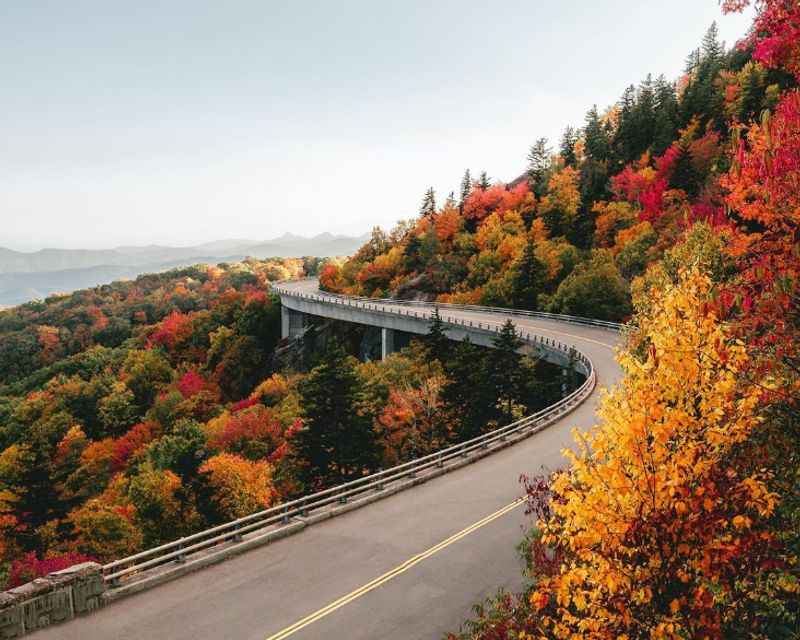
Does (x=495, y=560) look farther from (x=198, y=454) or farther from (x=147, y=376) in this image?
(x=147, y=376)

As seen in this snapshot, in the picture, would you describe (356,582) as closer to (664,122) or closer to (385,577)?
(385,577)

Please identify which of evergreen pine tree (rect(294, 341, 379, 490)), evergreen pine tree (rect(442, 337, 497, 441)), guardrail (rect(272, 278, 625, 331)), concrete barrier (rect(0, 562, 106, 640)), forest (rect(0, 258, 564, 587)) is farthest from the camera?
guardrail (rect(272, 278, 625, 331))

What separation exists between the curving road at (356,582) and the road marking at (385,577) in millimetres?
25

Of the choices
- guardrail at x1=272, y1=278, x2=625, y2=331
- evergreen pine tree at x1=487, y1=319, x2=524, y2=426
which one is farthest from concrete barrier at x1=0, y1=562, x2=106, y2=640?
guardrail at x1=272, y1=278, x2=625, y2=331

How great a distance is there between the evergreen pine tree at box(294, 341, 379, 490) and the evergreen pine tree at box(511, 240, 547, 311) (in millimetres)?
35979

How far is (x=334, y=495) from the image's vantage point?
66.4 ft

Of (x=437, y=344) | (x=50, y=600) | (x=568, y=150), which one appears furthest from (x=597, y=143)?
(x=50, y=600)

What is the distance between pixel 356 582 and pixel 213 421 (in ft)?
152

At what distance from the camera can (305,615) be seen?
36.6 feet

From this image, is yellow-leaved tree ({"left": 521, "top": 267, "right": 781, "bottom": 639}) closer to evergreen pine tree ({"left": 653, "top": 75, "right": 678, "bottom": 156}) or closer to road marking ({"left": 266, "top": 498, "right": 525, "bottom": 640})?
road marking ({"left": 266, "top": 498, "right": 525, "bottom": 640})

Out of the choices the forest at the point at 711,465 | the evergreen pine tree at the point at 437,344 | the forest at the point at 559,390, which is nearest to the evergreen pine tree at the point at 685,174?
the forest at the point at 559,390

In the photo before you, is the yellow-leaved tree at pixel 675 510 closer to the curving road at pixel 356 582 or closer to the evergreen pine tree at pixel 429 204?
the curving road at pixel 356 582

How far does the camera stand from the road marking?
10773 mm

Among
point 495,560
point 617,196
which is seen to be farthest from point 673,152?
point 495,560
